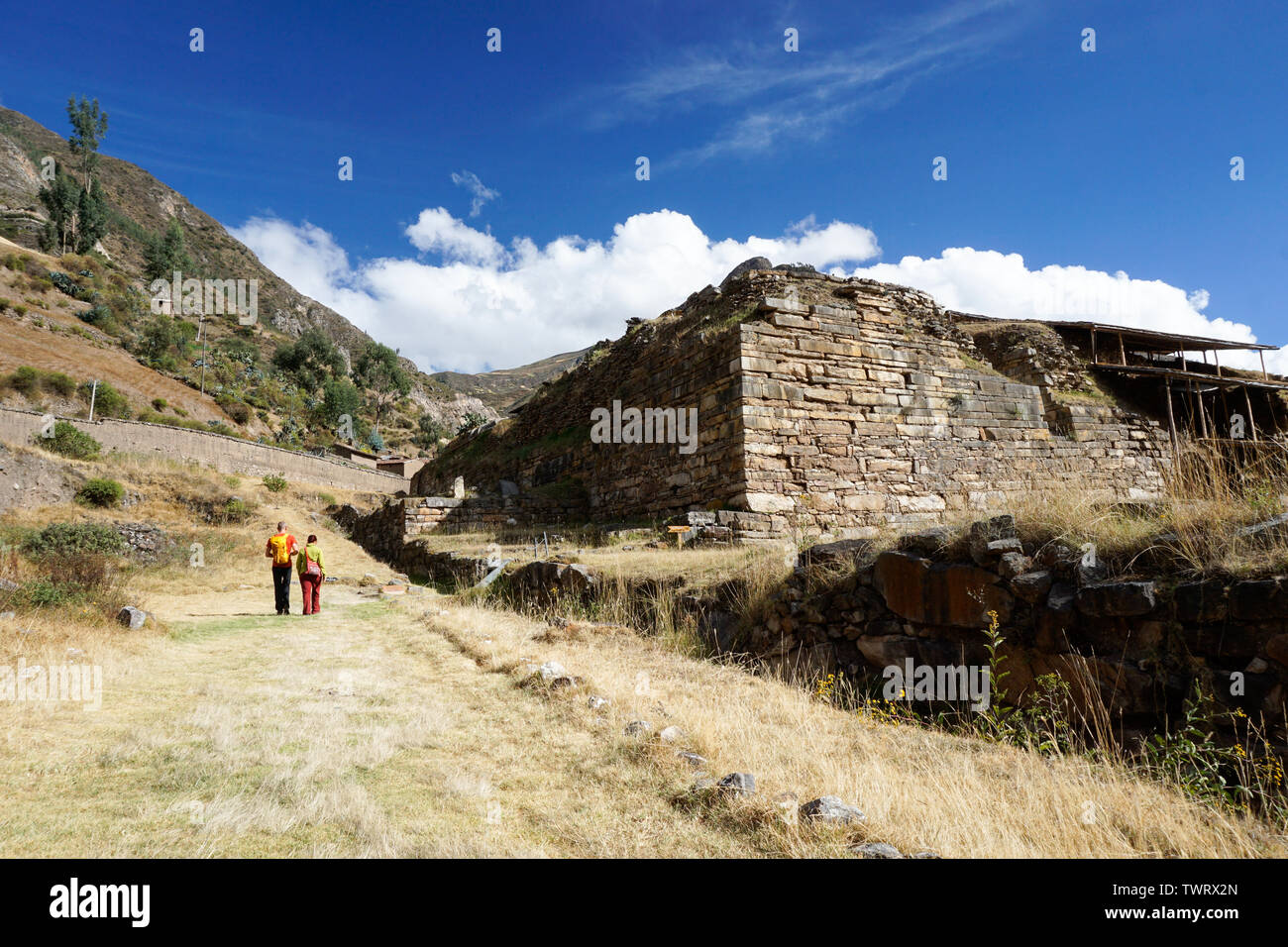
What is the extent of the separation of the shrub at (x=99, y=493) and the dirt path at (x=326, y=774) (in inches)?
824

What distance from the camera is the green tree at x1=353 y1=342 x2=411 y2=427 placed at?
246 ft

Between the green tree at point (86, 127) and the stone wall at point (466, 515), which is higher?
the green tree at point (86, 127)

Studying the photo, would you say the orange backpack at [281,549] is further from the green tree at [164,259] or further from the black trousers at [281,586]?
the green tree at [164,259]

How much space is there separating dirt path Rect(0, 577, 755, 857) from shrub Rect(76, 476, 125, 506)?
20931mm

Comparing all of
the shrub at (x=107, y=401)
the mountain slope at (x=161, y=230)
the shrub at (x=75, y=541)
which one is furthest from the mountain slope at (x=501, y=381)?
the shrub at (x=75, y=541)

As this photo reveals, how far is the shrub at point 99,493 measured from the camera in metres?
21.4

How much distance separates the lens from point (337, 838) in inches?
92.1

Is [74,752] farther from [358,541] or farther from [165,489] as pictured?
[165,489]

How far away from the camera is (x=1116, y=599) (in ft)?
11.4

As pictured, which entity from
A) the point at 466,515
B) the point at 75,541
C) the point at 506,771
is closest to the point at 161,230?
the point at 75,541

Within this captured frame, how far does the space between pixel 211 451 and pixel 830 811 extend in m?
39.8

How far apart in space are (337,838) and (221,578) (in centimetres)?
1427

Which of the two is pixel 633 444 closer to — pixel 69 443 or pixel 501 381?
pixel 69 443

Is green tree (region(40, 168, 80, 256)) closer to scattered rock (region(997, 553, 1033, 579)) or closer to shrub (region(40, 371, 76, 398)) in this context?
shrub (region(40, 371, 76, 398))
